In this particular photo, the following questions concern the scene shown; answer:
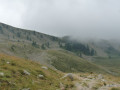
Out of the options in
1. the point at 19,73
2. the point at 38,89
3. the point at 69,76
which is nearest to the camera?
the point at 38,89

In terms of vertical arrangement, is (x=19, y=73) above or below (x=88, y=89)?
above

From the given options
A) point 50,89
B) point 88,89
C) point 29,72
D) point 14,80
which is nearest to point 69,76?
point 88,89

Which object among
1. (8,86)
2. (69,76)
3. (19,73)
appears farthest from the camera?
(69,76)

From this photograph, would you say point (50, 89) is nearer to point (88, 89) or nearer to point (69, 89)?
point (69, 89)

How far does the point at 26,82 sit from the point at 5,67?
11.8 feet

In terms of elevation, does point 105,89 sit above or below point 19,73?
below

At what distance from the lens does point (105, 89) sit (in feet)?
71.1

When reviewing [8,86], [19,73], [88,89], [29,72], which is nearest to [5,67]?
[19,73]

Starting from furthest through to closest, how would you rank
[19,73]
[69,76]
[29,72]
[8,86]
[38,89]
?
[69,76] < [29,72] < [19,73] < [38,89] < [8,86]

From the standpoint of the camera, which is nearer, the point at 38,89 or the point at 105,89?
the point at 38,89

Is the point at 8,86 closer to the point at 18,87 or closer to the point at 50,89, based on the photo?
the point at 18,87

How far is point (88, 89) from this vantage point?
21.2 metres

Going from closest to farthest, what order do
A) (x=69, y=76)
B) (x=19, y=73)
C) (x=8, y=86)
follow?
(x=8, y=86)
(x=19, y=73)
(x=69, y=76)

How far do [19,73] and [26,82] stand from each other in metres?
2.13
